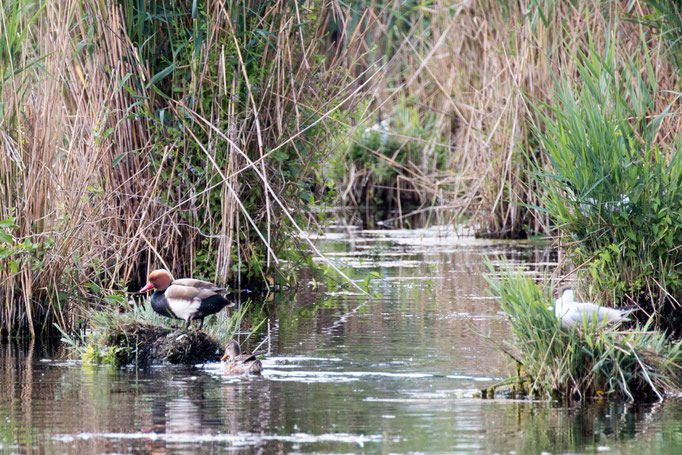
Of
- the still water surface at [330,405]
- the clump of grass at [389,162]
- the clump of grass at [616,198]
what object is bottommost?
the still water surface at [330,405]

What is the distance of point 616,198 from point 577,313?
2.63 m

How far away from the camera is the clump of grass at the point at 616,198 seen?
10188 mm

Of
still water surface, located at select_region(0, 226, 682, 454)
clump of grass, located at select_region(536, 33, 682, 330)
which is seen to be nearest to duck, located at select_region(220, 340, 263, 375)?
still water surface, located at select_region(0, 226, 682, 454)

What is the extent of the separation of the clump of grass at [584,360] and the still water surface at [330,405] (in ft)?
0.58

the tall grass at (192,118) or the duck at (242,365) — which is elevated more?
the tall grass at (192,118)

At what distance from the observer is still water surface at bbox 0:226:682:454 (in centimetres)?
649

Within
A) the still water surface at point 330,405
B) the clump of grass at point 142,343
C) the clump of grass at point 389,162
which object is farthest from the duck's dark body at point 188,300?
the clump of grass at point 389,162

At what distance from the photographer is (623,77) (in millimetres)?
10953

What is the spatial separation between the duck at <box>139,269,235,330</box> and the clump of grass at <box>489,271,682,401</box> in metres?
2.57

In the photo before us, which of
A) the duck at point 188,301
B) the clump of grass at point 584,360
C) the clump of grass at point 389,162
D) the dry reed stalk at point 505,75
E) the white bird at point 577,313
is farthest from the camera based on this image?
the clump of grass at point 389,162

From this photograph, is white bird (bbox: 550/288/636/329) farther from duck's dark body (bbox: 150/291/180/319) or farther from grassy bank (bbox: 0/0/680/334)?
duck's dark body (bbox: 150/291/180/319)

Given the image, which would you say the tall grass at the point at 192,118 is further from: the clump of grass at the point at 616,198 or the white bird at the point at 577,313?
the white bird at the point at 577,313

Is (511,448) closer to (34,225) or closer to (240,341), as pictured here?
(240,341)

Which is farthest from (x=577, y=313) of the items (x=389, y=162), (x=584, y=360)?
(x=389, y=162)
